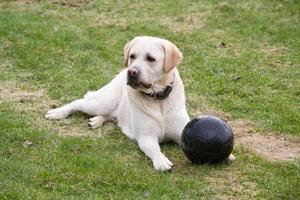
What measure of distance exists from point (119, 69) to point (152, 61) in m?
3.11

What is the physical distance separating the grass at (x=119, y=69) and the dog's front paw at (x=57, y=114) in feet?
0.34

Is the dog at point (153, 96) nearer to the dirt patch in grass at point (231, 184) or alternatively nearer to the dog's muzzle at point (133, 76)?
the dog's muzzle at point (133, 76)

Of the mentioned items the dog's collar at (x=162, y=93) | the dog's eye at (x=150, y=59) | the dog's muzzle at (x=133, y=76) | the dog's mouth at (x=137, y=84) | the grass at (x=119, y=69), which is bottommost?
the grass at (x=119, y=69)

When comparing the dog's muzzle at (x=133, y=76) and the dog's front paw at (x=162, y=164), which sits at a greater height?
the dog's muzzle at (x=133, y=76)

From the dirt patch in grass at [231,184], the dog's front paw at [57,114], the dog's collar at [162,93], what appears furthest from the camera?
the dog's front paw at [57,114]

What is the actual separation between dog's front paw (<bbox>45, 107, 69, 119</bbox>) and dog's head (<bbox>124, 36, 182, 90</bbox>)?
1.39m

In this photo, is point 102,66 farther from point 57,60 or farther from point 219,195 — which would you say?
point 219,195

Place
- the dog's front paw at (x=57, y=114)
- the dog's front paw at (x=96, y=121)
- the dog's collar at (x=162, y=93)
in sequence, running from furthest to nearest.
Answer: the dog's front paw at (x=57, y=114) < the dog's front paw at (x=96, y=121) < the dog's collar at (x=162, y=93)

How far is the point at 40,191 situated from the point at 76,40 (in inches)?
227

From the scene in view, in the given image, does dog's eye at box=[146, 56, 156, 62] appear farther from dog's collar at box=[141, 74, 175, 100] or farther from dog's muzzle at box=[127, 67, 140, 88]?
dog's collar at box=[141, 74, 175, 100]

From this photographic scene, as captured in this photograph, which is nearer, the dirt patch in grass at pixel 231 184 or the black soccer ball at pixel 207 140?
the dirt patch in grass at pixel 231 184

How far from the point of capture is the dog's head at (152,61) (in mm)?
6539

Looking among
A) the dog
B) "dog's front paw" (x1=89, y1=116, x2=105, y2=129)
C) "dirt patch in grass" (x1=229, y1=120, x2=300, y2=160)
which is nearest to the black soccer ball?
the dog

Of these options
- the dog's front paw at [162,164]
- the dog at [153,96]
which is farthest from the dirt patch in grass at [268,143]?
the dog's front paw at [162,164]
